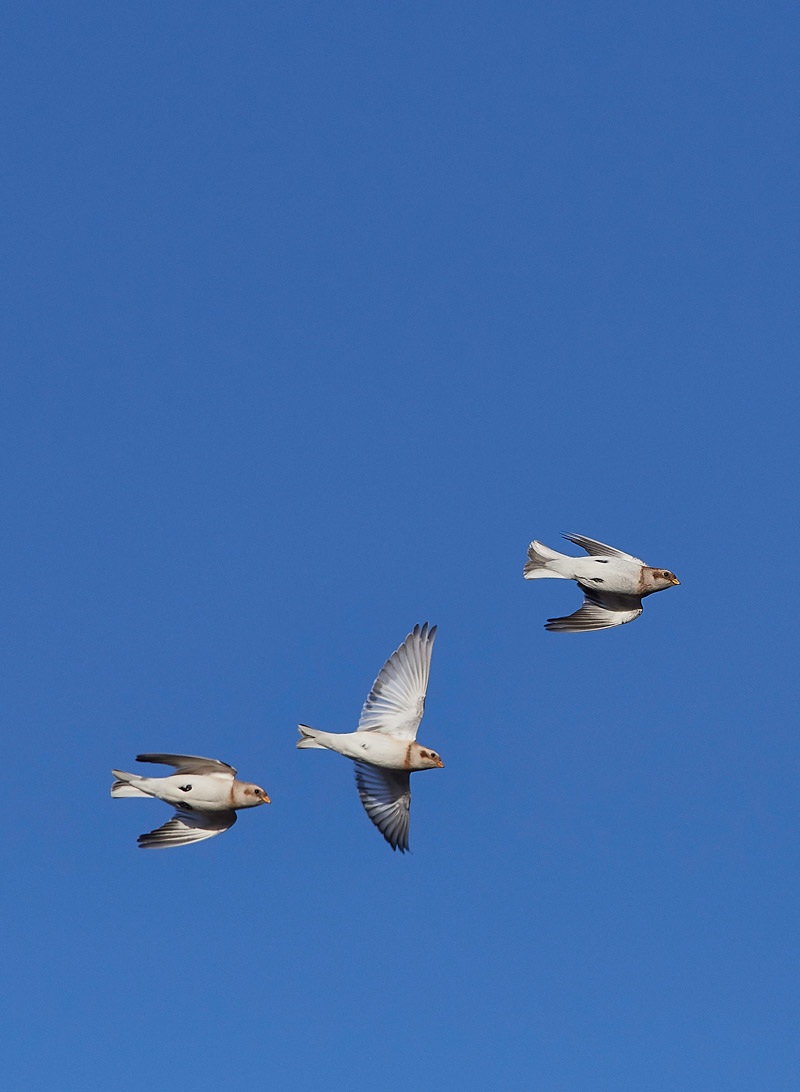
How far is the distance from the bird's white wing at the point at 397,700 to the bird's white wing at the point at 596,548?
5.50m

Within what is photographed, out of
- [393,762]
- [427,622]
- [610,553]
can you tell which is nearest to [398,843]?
[393,762]

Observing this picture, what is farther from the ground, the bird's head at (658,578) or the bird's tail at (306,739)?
the bird's head at (658,578)

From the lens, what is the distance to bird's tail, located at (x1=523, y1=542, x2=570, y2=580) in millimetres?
34469

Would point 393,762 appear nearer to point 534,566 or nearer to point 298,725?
point 298,725

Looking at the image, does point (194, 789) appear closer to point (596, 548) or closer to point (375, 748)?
point (375, 748)

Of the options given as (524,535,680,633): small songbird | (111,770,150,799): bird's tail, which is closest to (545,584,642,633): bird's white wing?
(524,535,680,633): small songbird

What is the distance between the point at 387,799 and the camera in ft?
110

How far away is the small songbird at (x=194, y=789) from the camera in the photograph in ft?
98.9

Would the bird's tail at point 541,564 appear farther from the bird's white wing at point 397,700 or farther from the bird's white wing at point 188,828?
the bird's white wing at point 188,828

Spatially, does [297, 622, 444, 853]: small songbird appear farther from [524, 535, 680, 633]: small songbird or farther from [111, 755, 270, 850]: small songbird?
[524, 535, 680, 633]: small songbird

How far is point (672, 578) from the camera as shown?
3453 cm

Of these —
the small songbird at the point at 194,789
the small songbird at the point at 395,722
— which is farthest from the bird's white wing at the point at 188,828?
the small songbird at the point at 395,722

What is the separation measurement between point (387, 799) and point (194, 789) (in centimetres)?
527

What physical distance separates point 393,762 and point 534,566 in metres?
5.92
